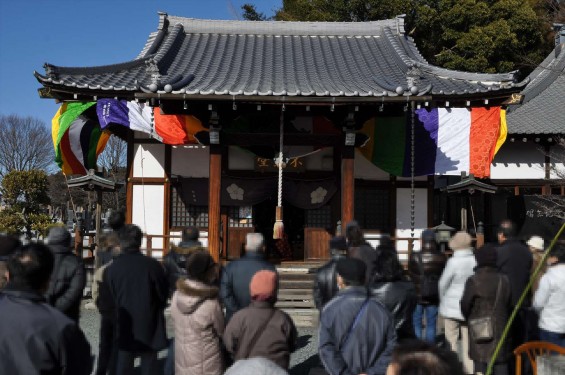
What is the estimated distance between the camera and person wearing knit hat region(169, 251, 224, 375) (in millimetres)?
4207

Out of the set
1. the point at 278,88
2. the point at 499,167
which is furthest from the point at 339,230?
the point at 499,167

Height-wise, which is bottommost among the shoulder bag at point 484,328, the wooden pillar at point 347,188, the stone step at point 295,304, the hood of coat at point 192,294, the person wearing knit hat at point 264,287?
the stone step at point 295,304

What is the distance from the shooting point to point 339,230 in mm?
10938

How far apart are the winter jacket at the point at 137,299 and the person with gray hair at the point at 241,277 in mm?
638

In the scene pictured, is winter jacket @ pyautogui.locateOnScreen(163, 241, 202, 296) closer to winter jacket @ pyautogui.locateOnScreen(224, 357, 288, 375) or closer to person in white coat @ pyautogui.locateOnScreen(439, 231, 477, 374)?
person in white coat @ pyautogui.locateOnScreen(439, 231, 477, 374)

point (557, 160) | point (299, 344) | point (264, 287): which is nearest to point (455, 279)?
point (299, 344)

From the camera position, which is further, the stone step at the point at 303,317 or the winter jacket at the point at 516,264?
the stone step at the point at 303,317

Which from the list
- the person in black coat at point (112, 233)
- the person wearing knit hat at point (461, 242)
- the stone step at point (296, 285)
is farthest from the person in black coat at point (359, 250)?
the stone step at point (296, 285)

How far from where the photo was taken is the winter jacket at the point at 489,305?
4930 mm

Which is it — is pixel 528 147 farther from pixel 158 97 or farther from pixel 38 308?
pixel 38 308

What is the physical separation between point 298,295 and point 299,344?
251 centimetres

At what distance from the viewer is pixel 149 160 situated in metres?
12.7

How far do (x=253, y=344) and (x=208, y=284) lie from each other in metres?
0.71

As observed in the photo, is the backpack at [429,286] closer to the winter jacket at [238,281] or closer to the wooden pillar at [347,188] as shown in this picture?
the winter jacket at [238,281]
